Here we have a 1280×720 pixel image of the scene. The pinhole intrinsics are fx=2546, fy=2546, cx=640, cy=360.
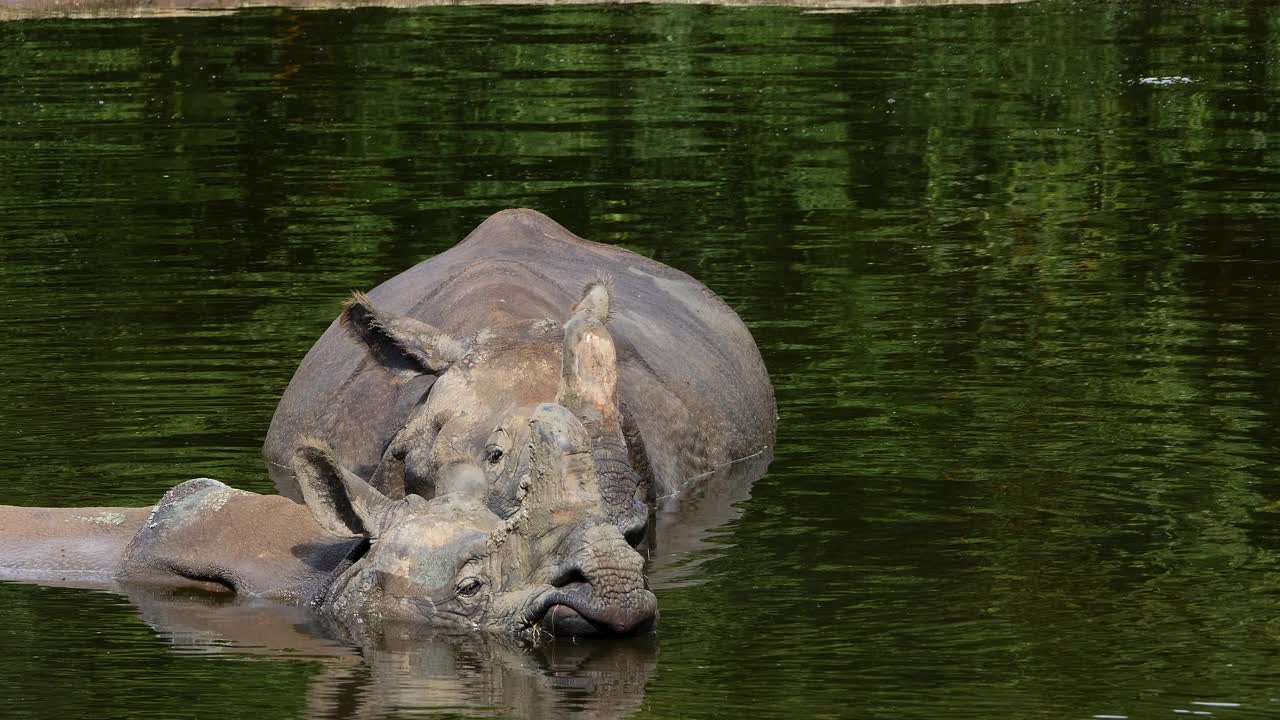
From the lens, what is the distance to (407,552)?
8250 millimetres

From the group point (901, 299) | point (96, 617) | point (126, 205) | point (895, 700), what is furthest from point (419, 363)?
point (126, 205)

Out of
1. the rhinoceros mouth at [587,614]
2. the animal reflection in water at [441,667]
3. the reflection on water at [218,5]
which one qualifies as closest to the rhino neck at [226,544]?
the animal reflection in water at [441,667]

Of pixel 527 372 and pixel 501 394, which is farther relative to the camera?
pixel 527 372

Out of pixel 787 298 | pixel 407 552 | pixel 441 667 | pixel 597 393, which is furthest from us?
pixel 787 298

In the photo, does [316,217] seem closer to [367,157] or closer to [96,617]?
[367,157]

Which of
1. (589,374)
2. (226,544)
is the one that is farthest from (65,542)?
(589,374)

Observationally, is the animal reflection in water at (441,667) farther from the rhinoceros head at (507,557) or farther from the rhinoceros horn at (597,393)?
the rhinoceros horn at (597,393)

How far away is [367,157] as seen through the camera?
20.5m

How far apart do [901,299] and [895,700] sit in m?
7.03

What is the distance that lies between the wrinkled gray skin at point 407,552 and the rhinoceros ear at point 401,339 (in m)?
1.02

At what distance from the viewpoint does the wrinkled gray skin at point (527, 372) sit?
9.52 metres

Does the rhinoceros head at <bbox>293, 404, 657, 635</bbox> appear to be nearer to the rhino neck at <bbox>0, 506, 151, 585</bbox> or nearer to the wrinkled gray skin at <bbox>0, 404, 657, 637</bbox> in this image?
the wrinkled gray skin at <bbox>0, 404, 657, 637</bbox>

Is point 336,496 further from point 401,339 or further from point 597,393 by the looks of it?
point 401,339

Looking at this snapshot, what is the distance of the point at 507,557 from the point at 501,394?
189 centimetres
